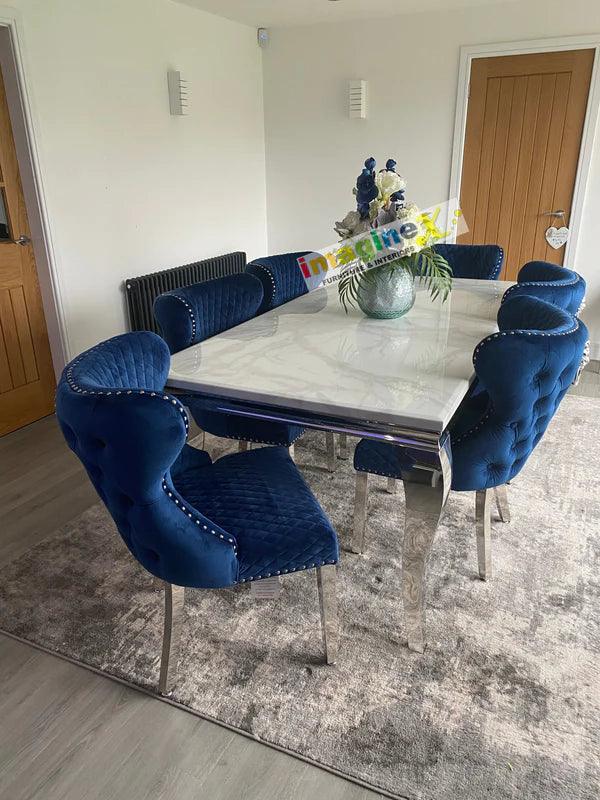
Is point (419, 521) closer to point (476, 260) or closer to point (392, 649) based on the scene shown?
point (392, 649)

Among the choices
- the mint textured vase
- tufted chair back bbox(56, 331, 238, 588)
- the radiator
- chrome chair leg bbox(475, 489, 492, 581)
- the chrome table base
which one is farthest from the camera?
the radiator

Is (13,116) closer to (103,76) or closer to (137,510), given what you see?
(103,76)

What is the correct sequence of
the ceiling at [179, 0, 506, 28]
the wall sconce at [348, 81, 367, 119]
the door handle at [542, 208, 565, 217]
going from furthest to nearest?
1. the wall sconce at [348, 81, 367, 119]
2. the door handle at [542, 208, 565, 217]
3. the ceiling at [179, 0, 506, 28]

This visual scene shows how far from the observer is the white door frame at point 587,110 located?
4043 millimetres

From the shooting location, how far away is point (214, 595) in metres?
2.06

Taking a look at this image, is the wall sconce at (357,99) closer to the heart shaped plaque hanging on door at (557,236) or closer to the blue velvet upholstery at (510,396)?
the heart shaped plaque hanging on door at (557,236)

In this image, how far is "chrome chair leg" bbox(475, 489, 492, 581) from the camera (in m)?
2.05

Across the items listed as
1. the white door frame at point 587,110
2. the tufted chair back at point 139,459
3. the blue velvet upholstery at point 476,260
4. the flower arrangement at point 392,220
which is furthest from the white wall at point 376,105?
the tufted chair back at point 139,459

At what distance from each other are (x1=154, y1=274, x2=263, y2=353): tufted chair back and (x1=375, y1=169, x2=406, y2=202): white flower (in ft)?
2.34

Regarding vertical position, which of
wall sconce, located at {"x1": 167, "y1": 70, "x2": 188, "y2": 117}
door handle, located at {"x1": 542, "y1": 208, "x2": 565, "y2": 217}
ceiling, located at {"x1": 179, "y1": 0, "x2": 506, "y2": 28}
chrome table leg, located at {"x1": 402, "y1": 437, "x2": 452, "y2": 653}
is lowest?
chrome table leg, located at {"x1": 402, "y1": 437, "x2": 452, "y2": 653}

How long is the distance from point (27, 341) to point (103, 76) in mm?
1557

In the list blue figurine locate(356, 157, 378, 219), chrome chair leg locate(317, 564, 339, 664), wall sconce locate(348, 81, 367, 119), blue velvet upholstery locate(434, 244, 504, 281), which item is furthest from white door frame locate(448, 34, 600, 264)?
chrome chair leg locate(317, 564, 339, 664)

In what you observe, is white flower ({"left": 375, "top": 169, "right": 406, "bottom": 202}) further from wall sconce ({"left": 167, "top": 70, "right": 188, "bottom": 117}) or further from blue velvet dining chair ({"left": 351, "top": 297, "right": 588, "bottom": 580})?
wall sconce ({"left": 167, "top": 70, "right": 188, "bottom": 117})

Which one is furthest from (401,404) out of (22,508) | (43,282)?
(43,282)
